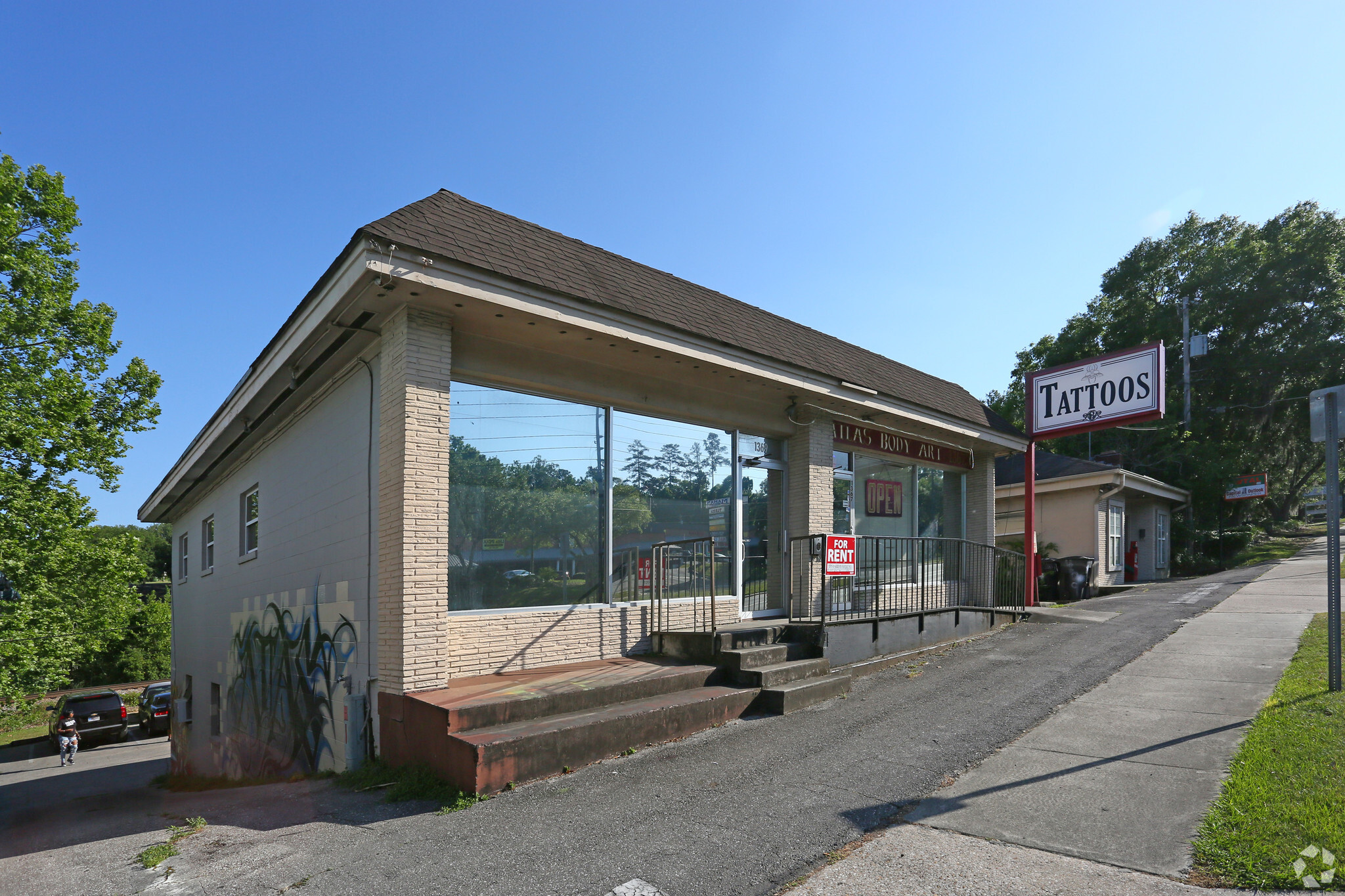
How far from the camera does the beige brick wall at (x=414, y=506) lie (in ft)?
22.4

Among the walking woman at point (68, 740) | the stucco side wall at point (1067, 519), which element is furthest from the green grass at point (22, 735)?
the stucco side wall at point (1067, 519)

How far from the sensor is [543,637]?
8148 millimetres

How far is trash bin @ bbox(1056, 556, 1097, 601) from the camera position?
62.8 feet

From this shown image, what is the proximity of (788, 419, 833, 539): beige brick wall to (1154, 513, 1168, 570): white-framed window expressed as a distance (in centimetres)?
2276

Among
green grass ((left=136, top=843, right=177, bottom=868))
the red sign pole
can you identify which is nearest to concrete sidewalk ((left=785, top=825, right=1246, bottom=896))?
green grass ((left=136, top=843, right=177, bottom=868))

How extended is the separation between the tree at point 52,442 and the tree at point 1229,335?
36.7m

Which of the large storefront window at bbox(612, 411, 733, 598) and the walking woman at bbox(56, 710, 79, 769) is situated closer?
the large storefront window at bbox(612, 411, 733, 598)

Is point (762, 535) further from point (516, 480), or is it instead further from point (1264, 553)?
point (1264, 553)

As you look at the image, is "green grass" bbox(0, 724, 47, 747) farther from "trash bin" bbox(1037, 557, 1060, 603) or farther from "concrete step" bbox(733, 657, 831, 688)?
"trash bin" bbox(1037, 557, 1060, 603)

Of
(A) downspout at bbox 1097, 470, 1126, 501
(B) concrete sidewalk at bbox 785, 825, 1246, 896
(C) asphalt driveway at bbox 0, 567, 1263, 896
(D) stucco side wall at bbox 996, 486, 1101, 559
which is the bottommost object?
(C) asphalt driveway at bbox 0, 567, 1263, 896

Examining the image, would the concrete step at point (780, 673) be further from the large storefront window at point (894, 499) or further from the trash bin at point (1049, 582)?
the trash bin at point (1049, 582)

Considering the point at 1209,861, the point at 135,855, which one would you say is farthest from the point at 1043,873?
the point at 135,855

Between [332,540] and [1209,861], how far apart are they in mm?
8604

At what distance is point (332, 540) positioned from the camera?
355 inches
